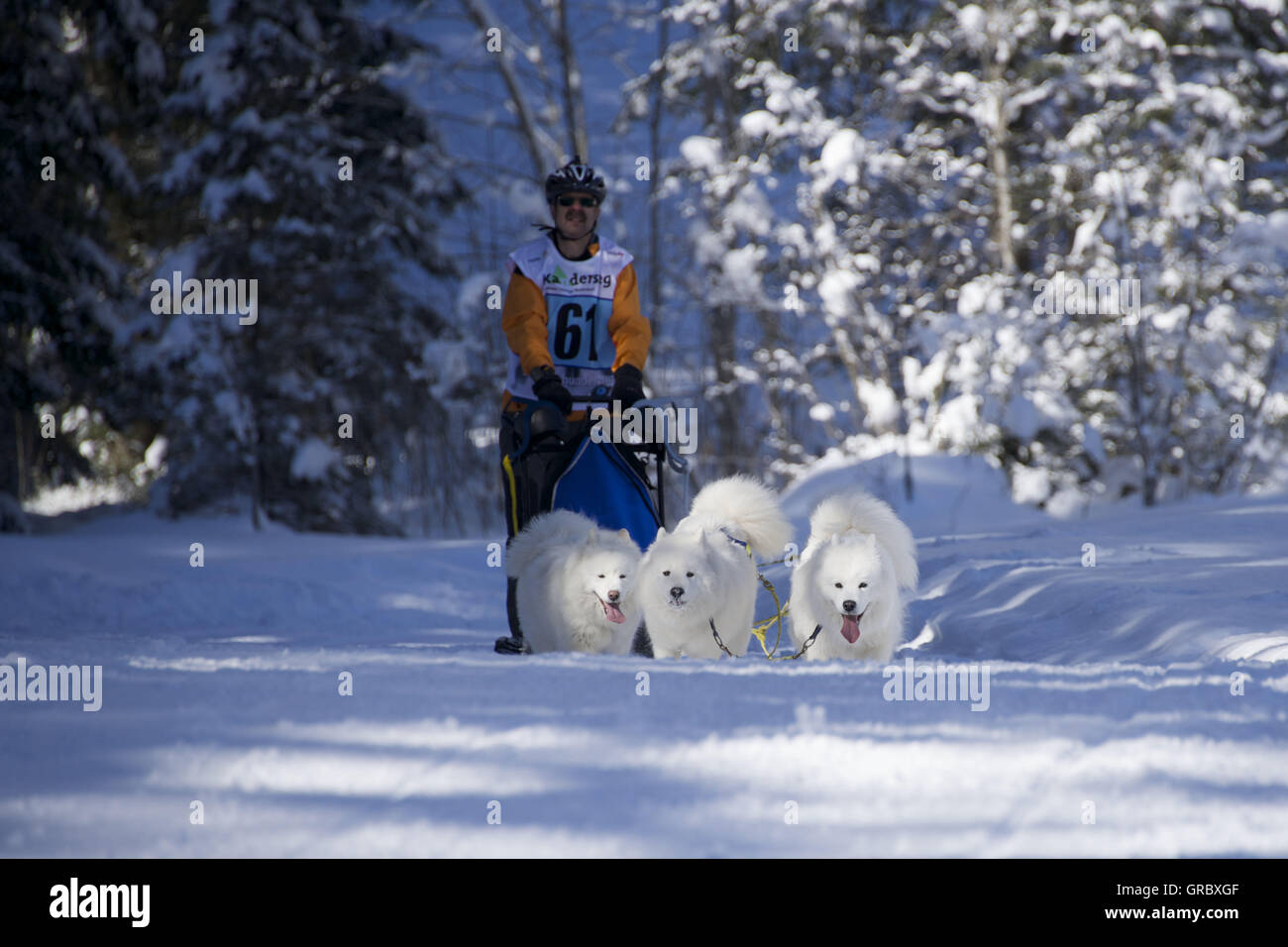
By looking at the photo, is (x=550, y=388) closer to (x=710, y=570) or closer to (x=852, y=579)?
(x=710, y=570)

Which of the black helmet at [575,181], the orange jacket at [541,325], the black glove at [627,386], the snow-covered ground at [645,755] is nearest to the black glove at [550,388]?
the orange jacket at [541,325]

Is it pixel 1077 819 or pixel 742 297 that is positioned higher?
pixel 742 297

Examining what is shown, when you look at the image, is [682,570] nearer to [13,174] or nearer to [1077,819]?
[1077,819]

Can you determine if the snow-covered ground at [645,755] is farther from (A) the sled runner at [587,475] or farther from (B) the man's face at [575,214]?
(B) the man's face at [575,214]

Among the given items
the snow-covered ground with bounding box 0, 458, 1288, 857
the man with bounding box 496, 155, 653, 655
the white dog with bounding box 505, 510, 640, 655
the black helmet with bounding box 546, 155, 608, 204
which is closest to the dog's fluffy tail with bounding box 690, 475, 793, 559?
the white dog with bounding box 505, 510, 640, 655

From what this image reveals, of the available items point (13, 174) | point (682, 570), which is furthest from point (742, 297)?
point (682, 570)

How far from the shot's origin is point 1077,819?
200 centimetres

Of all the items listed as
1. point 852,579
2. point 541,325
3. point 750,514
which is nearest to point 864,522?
point 852,579

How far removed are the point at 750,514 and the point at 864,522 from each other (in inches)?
19.5

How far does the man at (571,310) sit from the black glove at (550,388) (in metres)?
0.10

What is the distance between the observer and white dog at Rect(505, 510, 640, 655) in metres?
4.19

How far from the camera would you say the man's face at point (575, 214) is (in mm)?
4961

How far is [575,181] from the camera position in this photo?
493 cm

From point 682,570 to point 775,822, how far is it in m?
2.12
